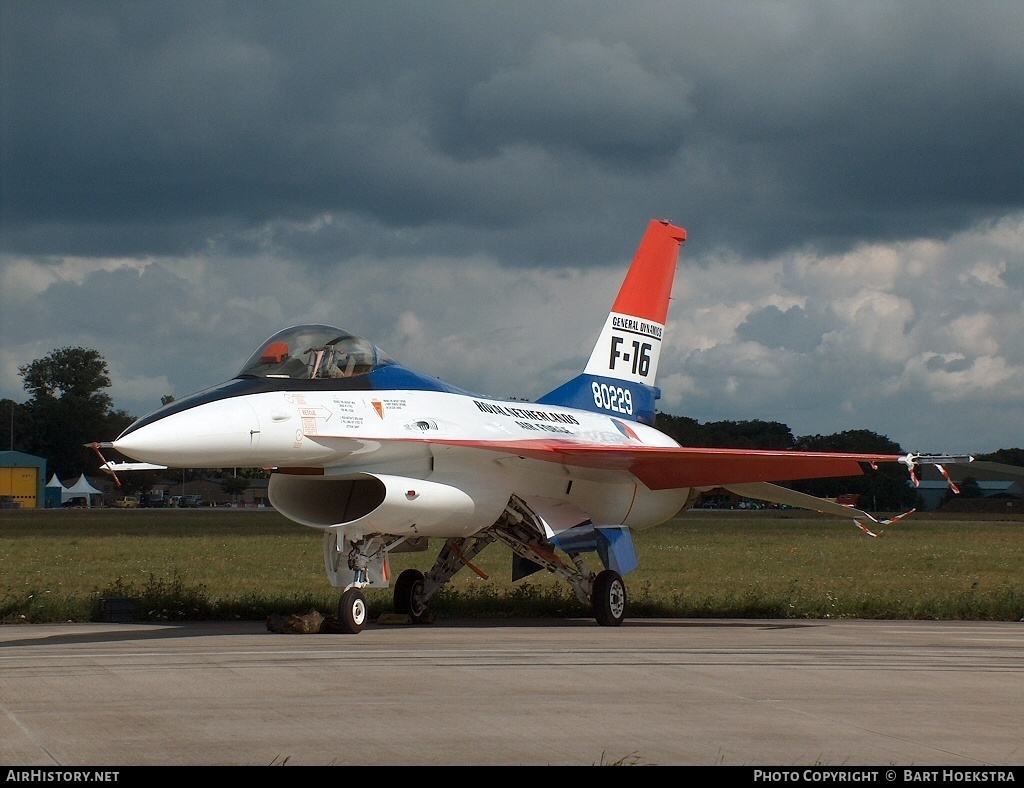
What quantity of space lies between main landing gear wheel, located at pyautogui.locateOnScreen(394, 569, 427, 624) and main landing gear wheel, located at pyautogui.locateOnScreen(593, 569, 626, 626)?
2300mm

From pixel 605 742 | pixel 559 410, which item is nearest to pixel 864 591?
pixel 559 410

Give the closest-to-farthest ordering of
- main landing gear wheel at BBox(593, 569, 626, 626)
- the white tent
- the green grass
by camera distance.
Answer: main landing gear wheel at BBox(593, 569, 626, 626) < the green grass < the white tent

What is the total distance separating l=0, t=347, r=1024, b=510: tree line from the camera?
89125mm

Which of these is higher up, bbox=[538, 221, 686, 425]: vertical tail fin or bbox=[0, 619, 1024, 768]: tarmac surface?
bbox=[538, 221, 686, 425]: vertical tail fin

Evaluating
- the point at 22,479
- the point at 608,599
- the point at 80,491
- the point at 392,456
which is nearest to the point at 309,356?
the point at 392,456

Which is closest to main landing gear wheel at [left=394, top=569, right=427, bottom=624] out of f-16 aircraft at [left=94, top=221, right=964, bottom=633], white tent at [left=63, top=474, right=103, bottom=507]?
f-16 aircraft at [left=94, top=221, right=964, bottom=633]

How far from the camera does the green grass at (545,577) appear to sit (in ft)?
55.5

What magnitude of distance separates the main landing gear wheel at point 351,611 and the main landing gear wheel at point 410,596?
8.82 feet

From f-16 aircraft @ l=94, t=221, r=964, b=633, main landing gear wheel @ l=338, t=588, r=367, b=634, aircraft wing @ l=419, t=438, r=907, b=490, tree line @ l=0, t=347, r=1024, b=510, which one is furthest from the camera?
tree line @ l=0, t=347, r=1024, b=510

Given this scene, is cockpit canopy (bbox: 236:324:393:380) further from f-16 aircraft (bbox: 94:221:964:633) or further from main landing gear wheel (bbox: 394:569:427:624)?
main landing gear wheel (bbox: 394:569:427:624)

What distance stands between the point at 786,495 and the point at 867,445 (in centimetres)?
8054

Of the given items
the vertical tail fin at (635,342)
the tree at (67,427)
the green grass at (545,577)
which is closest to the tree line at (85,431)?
the tree at (67,427)

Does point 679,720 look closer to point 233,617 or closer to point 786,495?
point 233,617

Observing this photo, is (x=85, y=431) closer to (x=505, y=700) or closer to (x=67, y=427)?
(x=67, y=427)
